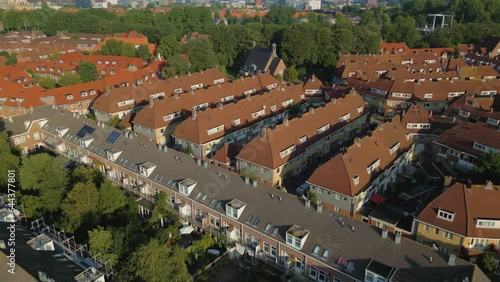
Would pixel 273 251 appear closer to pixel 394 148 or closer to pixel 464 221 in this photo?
pixel 464 221

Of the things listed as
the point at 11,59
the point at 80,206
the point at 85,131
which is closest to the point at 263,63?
the point at 85,131

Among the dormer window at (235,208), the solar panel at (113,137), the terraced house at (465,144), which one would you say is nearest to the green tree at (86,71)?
the solar panel at (113,137)

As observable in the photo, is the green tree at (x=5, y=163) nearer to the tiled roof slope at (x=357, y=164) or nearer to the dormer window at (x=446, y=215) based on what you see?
the tiled roof slope at (x=357, y=164)

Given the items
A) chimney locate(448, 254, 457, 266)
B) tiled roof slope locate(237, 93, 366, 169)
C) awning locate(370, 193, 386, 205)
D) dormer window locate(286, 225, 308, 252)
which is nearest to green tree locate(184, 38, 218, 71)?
tiled roof slope locate(237, 93, 366, 169)

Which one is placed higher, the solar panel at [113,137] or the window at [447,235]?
the solar panel at [113,137]

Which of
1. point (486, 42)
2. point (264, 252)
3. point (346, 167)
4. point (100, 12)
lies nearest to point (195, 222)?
point (264, 252)

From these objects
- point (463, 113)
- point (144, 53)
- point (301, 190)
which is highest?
point (144, 53)
